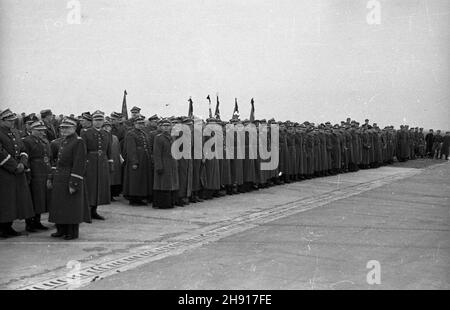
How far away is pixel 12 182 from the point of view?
808 cm

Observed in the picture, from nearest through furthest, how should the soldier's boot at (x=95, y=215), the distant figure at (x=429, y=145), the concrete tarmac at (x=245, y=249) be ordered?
the concrete tarmac at (x=245, y=249) → the soldier's boot at (x=95, y=215) → the distant figure at (x=429, y=145)

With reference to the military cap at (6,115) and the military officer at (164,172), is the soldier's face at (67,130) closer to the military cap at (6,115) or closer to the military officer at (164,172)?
the military cap at (6,115)

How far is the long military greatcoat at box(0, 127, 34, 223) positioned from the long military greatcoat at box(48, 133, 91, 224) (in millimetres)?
449


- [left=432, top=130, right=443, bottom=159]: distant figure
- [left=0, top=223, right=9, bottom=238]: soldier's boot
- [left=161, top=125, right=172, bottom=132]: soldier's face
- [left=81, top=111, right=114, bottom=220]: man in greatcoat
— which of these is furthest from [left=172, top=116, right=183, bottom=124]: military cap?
[left=432, top=130, right=443, bottom=159]: distant figure

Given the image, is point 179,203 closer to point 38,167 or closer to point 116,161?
point 116,161

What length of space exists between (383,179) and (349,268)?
13745 millimetres

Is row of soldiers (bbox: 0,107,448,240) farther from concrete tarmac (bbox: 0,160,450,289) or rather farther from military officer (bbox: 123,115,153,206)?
concrete tarmac (bbox: 0,160,450,289)

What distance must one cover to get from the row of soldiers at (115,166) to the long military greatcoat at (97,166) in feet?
0.06

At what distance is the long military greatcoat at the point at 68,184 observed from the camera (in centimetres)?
802

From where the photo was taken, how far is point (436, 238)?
8.67m

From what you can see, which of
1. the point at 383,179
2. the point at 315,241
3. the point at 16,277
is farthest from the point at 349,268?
the point at 383,179

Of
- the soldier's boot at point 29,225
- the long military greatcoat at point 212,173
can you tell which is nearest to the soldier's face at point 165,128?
the long military greatcoat at point 212,173

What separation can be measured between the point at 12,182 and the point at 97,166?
2.05 meters

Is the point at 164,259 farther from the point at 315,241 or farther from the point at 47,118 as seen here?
the point at 47,118
